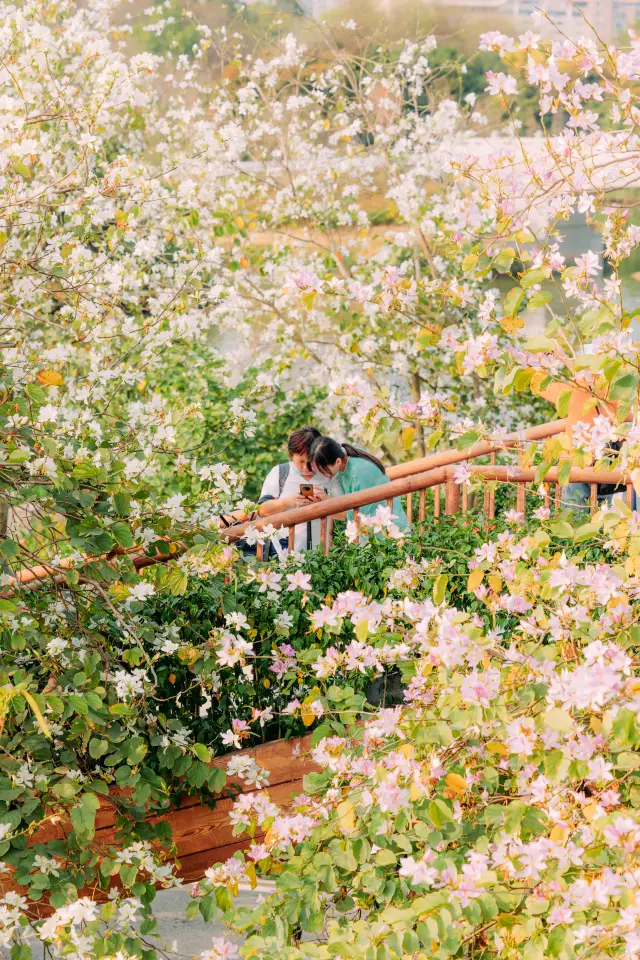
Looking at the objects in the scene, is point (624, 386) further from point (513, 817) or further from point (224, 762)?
point (224, 762)

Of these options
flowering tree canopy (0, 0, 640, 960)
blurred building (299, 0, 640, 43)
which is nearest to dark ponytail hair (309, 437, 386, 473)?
flowering tree canopy (0, 0, 640, 960)

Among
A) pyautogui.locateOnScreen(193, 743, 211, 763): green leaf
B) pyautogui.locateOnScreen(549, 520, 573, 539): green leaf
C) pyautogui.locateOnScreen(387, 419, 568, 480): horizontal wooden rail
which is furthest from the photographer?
pyautogui.locateOnScreen(387, 419, 568, 480): horizontal wooden rail

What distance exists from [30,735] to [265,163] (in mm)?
7532

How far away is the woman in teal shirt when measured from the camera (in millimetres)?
5992

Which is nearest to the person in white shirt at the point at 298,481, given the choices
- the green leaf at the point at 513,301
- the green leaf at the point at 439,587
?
the green leaf at the point at 439,587

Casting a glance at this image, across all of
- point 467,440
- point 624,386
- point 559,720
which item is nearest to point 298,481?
point 467,440

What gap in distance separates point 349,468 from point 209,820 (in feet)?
7.77

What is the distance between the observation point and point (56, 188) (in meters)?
4.41

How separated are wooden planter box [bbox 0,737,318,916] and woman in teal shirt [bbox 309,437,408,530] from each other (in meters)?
1.70

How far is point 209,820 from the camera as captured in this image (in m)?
4.56

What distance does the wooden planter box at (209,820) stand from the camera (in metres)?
4.45

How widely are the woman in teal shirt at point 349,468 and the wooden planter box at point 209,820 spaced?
1699 millimetres

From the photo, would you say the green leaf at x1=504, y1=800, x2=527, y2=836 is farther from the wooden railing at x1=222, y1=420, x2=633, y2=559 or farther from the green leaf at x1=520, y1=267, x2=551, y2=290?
the wooden railing at x1=222, y1=420, x2=633, y2=559

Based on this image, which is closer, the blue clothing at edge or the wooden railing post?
the wooden railing post
